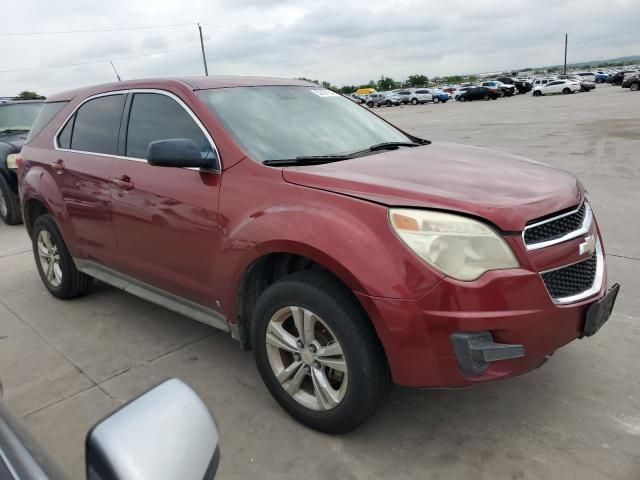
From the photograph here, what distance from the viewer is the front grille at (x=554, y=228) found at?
2281mm

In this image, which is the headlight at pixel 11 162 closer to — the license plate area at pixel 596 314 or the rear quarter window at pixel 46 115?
the rear quarter window at pixel 46 115

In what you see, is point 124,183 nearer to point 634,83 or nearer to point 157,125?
point 157,125

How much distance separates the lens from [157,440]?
1.08 meters

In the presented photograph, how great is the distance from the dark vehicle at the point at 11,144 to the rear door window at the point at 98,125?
407cm

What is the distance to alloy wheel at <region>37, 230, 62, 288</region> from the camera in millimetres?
4598

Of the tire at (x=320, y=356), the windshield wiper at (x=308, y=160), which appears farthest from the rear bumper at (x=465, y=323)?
the windshield wiper at (x=308, y=160)

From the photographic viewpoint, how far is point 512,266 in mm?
2188

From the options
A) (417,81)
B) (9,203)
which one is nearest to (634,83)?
(9,203)

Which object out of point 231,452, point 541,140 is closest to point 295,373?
point 231,452

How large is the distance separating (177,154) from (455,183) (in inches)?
56.7

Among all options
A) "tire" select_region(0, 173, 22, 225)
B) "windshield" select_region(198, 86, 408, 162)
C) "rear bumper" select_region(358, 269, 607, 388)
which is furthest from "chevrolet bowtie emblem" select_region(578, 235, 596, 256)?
"tire" select_region(0, 173, 22, 225)

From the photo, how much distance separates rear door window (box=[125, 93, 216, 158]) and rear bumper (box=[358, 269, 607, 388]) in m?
1.47

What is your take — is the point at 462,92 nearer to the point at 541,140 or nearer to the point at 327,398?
the point at 541,140

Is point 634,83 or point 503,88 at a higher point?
point 503,88
